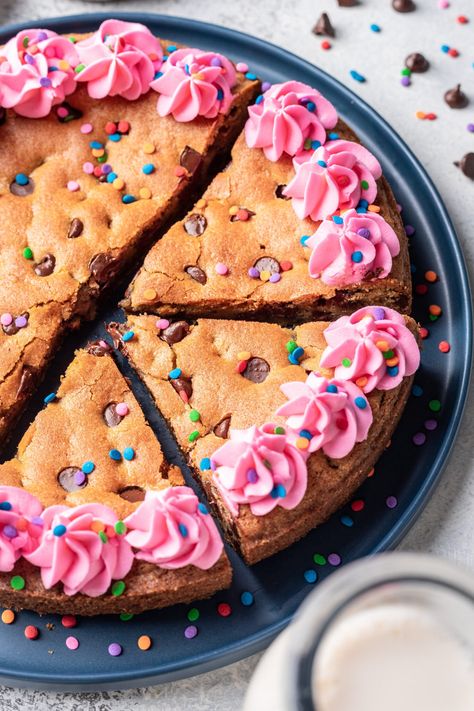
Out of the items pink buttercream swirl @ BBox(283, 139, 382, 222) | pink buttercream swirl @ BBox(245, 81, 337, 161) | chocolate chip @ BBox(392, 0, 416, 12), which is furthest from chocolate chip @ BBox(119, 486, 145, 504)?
chocolate chip @ BBox(392, 0, 416, 12)

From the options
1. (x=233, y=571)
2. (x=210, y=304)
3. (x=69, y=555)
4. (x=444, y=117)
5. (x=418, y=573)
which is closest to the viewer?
(x=418, y=573)

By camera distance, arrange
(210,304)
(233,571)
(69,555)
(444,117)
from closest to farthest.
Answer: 1. (69,555)
2. (233,571)
3. (210,304)
4. (444,117)

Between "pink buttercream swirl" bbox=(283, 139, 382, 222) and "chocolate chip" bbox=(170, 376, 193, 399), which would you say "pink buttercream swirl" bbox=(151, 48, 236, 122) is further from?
"chocolate chip" bbox=(170, 376, 193, 399)

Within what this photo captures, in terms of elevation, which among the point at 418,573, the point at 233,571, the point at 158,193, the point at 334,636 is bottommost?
the point at 233,571

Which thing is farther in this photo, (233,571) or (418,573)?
(233,571)

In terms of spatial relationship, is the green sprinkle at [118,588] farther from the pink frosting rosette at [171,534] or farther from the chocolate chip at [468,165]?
the chocolate chip at [468,165]

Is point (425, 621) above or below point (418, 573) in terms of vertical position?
below

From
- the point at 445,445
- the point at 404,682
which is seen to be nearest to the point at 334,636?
the point at 404,682

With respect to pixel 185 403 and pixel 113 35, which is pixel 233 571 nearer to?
pixel 185 403
